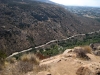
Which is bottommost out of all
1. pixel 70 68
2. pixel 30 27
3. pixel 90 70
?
pixel 30 27

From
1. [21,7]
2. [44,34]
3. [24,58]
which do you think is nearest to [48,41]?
[44,34]

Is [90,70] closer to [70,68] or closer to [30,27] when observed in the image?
[70,68]

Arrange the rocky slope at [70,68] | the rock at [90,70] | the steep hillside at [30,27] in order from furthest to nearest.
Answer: the steep hillside at [30,27], the rocky slope at [70,68], the rock at [90,70]

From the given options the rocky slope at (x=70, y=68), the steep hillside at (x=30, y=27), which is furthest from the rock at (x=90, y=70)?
the steep hillside at (x=30, y=27)

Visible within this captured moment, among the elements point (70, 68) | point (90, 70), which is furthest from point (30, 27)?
point (90, 70)

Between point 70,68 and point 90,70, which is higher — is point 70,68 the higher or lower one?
the lower one

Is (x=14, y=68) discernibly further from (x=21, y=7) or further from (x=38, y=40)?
(x=21, y=7)

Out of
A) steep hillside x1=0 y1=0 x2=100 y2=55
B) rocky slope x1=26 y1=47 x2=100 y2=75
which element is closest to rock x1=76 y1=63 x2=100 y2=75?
rocky slope x1=26 y1=47 x2=100 y2=75

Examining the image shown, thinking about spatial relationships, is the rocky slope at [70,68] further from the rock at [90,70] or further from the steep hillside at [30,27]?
the steep hillside at [30,27]

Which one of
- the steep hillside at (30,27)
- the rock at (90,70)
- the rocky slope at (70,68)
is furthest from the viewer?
the steep hillside at (30,27)
